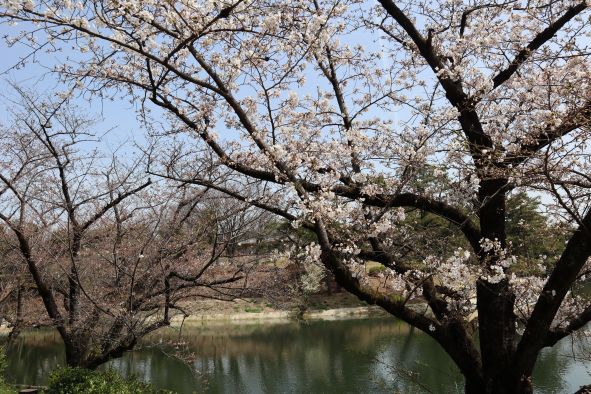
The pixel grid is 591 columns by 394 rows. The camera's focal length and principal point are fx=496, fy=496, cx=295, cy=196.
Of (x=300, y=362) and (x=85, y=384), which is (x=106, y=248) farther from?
(x=300, y=362)

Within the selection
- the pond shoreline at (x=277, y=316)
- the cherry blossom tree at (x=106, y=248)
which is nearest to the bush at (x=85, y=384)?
the cherry blossom tree at (x=106, y=248)

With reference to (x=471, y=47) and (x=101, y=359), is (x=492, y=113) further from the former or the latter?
(x=101, y=359)

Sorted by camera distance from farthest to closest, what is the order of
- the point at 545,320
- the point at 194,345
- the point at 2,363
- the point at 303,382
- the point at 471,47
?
the point at 194,345, the point at 303,382, the point at 2,363, the point at 471,47, the point at 545,320

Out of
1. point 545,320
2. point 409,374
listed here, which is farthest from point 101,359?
point 545,320

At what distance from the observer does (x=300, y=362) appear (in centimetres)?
1342

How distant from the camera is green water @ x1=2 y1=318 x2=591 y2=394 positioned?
1017 centimetres

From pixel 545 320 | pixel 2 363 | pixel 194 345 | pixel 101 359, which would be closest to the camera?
pixel 545 320

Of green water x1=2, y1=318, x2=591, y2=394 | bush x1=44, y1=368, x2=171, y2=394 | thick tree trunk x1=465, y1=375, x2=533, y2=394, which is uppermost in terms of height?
thick tree trunk x1=465, y1=375, x2=533, y2=394

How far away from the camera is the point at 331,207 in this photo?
154 inches

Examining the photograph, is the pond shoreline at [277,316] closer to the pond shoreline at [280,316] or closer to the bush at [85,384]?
the pond shoreline at [280,316]

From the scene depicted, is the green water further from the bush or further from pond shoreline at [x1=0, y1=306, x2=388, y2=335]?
pond shoreline at [x1=0, y1=306, x2=388, y2=335]

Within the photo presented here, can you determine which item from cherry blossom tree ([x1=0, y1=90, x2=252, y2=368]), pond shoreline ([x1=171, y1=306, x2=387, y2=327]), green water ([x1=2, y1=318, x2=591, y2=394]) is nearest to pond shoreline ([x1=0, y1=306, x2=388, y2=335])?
pond shoreline ([x1=171, y1=306, x2=387, y2=327])

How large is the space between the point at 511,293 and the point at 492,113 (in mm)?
1700

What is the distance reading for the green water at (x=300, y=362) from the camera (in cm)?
1017
